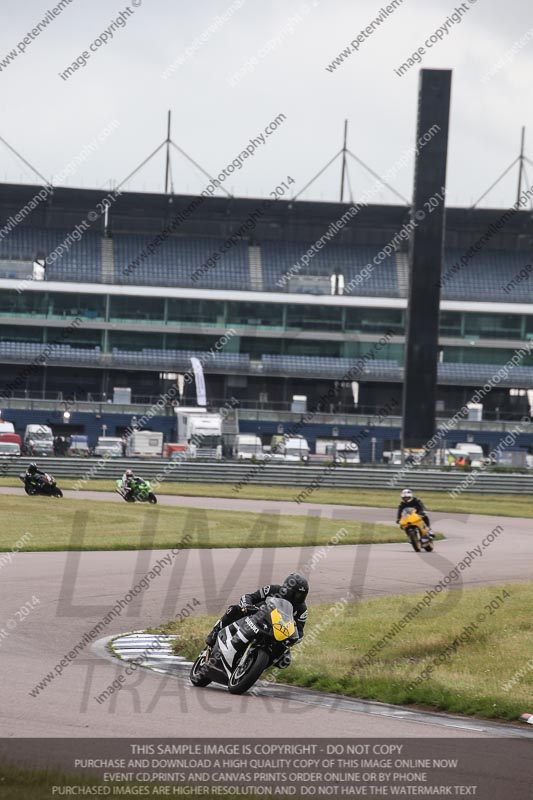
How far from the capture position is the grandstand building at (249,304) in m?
79.1

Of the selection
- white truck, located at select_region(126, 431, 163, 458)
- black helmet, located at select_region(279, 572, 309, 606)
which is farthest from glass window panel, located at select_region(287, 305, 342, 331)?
black helmet, located at select_region(279, 572, 309, 606)

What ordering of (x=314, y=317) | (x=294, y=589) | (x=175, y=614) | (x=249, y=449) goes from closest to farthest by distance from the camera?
(x=294, y=589) < (x=175, y=614) < (x=249, y=449) < (x=314, y=317)

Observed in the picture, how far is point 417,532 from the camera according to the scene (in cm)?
2581

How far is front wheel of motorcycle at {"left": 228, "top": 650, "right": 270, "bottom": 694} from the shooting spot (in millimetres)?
10391

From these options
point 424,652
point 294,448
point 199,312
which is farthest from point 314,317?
point 424,652

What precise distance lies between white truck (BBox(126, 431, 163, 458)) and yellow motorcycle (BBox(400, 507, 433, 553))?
39.0 metres

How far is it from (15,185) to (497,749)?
251ft

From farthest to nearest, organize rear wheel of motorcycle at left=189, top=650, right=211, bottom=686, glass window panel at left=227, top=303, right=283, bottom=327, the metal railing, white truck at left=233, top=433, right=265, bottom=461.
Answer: glass window panel at left=227, top=303, right=283, bottom=327
white truck at left=233, top=433, right=265, bottom=461
the metal railing
rear wheel of motorcycle at left=189, top=650, right=211, bottom=686

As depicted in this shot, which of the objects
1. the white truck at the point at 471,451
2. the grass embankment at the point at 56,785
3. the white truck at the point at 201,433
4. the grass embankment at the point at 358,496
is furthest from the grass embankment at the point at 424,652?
the white truck at the point at 471,451

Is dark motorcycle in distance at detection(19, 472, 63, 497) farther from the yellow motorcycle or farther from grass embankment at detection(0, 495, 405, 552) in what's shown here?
the yellow motorcycle

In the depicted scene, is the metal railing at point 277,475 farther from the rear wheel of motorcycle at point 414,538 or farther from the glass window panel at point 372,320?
the glass window panel at point 372,320

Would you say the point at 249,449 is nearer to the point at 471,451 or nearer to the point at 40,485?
the point at 471,451

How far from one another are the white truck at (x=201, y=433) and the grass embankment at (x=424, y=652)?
46.2 metres

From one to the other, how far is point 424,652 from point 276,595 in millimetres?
3248
